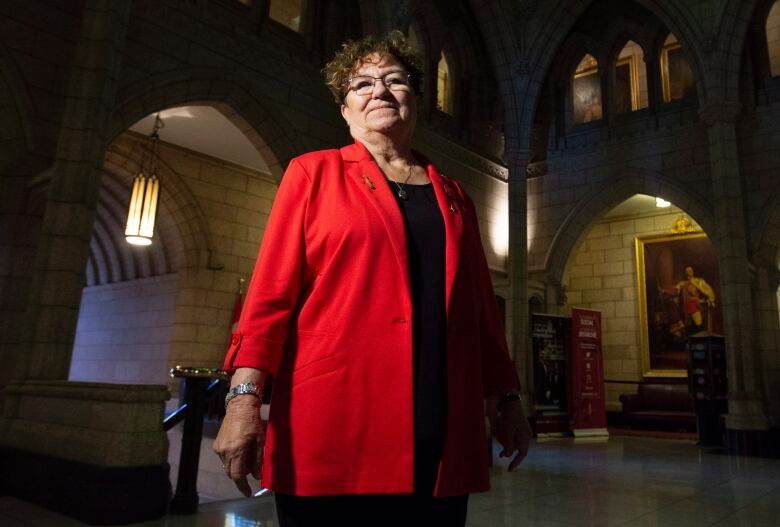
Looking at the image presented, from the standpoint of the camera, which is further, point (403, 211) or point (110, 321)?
point (110, 321)

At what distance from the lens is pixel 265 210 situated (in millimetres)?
11234

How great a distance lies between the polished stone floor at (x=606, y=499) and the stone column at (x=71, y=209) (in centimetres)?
115

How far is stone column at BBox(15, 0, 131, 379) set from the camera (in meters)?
4.50

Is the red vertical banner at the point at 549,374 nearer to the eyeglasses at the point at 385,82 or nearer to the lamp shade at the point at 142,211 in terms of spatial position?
the lamp shade at the point at 142,211

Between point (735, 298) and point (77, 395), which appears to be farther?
point (735, 298)

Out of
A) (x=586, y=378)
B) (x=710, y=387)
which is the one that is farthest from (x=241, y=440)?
(x=586, y=378)

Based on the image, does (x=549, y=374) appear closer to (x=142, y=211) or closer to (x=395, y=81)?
(x=142, y=211)

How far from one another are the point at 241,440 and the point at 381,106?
0.77 metres

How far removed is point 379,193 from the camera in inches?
45.8

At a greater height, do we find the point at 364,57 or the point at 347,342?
the point at 364,57

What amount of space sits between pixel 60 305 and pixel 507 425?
4377 mm

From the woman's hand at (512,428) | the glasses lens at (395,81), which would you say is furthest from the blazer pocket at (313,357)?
the glasses lens at (395,81)

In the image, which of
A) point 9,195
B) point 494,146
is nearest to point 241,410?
point 9,195

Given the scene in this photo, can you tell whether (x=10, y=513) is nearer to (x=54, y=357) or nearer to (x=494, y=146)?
(x=54, y=357)
